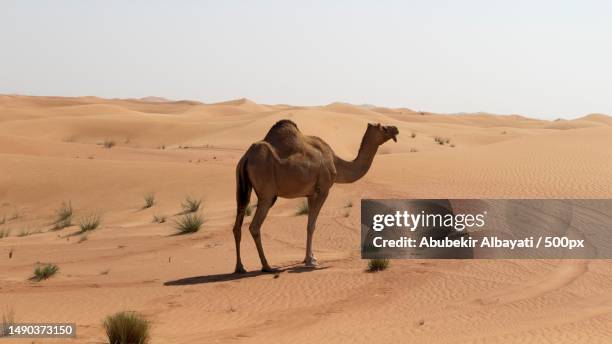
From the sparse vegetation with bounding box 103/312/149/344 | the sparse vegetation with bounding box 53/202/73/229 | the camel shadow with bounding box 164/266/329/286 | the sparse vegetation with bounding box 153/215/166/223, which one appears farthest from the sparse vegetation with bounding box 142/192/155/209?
the sparse vegetation with bounding box 103/312/149/344

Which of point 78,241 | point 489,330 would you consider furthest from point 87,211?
point 489,330

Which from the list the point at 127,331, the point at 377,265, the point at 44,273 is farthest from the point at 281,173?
the point at 127,331

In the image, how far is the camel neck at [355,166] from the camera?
12.0m

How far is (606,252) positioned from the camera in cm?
1198

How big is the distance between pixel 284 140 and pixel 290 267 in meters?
2.07

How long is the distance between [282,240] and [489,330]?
7.17m

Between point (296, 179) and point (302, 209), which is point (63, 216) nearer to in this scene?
point (302, 209)

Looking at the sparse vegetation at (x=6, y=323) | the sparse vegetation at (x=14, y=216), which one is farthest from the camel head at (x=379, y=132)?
the sparse vegetation at (x=14, y=216)

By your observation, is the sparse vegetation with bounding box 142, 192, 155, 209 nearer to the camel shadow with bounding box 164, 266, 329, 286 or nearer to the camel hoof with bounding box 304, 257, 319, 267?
the camel shadow with bounding box 164, 266, 329, 286

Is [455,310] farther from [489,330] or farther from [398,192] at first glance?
[398,192]

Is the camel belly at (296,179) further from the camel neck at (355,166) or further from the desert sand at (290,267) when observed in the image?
the desert sand at (290,267)

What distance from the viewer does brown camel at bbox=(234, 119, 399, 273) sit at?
10.9 m

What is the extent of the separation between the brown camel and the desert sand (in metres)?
0.83

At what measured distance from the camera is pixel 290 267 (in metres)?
11.7
